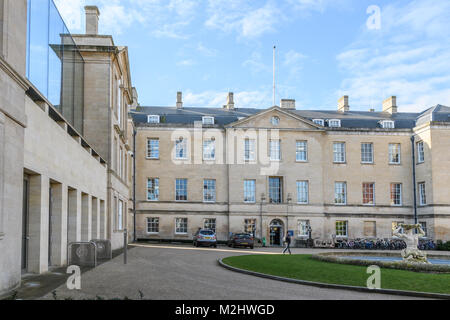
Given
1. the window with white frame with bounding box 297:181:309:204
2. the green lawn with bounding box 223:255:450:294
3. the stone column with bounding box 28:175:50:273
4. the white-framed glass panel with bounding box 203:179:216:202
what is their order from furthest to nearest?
Answer: the white-framed glass panel with bounding box 203:179:216:202
the window with white frame with bounding box 297:181:309:204
the stone column with bounding box 28:175:50:273
the green lawn with bounding box 223:255:450:294

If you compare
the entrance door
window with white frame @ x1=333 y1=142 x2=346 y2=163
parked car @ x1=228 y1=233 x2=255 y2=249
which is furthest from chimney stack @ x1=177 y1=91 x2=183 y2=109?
the entrance door

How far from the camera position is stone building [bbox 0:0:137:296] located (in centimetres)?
1208

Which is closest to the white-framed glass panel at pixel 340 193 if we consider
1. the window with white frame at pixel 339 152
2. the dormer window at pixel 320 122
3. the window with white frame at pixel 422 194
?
the window with white frame at pixel 339 152

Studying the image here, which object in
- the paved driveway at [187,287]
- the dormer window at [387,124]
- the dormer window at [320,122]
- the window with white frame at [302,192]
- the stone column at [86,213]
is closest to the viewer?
the paved driveway at [187,287]

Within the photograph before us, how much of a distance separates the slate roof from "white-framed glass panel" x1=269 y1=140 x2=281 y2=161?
Result: 3.65 m

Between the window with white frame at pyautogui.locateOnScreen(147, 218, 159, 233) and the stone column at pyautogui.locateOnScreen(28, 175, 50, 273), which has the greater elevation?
the stone column at pyautogui.locateOnScreen(28, 175, 50, 273)

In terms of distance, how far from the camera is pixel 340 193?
48.9 meters

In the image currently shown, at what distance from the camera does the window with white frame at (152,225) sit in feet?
153

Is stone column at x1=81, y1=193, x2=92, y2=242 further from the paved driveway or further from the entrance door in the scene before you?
the entrance door

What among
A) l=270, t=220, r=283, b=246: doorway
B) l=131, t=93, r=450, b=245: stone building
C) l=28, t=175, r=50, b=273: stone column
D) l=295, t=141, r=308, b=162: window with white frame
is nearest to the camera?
l=28, t=175, r=50, b=273: stone column

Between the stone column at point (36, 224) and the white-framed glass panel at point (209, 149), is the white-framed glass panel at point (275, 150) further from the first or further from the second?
the stone column at point (36, 224)

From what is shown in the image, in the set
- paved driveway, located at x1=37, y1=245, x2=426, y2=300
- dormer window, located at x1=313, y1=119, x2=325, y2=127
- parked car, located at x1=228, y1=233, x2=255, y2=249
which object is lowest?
parked car, located at x1=228, y1=233, x2=255, y2=249

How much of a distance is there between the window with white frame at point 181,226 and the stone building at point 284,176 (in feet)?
0.31
